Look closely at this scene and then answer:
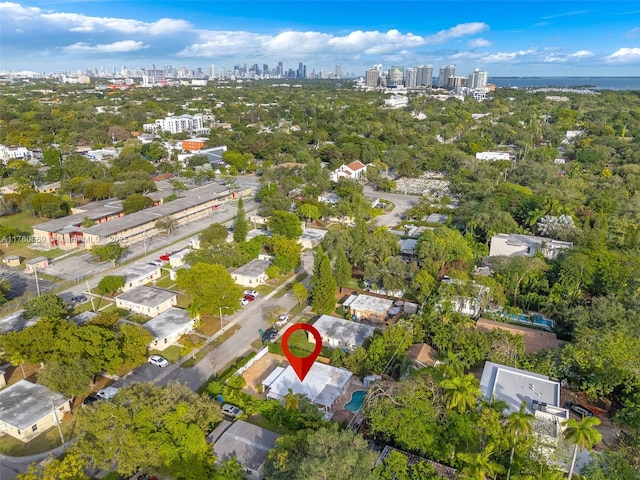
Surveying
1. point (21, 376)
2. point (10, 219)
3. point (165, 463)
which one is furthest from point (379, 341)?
point (10, 219)

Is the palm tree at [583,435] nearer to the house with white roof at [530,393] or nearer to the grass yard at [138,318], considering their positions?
the house with white roof at [530,393]

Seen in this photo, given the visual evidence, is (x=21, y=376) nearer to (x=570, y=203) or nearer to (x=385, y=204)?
(x=385, y=204)

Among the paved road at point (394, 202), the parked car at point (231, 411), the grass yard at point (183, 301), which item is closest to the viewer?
the parked car at point (231, 411)

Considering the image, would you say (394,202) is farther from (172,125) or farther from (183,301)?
(172,125)

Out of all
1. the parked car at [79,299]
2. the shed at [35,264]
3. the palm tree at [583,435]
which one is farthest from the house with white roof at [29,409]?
the palm tree at [583,435]

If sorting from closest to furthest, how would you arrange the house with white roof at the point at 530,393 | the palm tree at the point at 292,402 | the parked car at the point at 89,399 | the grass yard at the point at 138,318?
the house with white roof at the point at 530,393, the palm tree at the point at 292,402, the parked car at the point at 89,399, the grass yard at the point at 138,318

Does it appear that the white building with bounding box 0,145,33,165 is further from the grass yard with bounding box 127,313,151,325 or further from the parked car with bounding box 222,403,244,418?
the parked car with bounding box 222,403,244,418

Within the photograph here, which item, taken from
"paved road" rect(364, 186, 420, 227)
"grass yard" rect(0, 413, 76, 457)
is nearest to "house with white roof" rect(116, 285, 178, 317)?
"grass yard" rect(0, 413, 76, 457)
